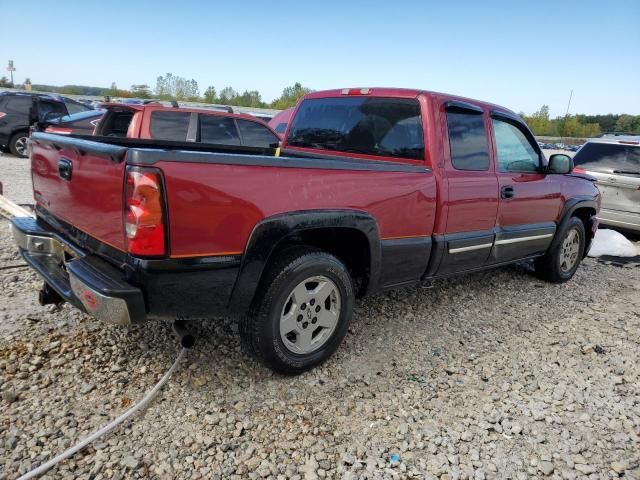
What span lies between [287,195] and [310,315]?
31.2 inches

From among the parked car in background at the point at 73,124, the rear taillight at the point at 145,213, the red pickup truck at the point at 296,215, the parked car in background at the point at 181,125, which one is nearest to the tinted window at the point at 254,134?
the parked car in background at the point at 181,125

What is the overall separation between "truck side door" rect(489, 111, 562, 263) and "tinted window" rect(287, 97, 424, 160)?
0.94m

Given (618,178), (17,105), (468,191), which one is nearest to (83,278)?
(468,191)

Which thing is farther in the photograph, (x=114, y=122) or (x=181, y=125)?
(x=114, y=122)

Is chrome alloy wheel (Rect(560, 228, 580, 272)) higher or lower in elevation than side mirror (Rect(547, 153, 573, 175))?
lower

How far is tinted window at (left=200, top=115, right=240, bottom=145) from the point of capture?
23.1ft

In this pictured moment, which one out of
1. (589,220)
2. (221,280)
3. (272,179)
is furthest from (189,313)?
(589,220)

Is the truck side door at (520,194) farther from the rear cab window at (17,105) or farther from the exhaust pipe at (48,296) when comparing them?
the rear cab window at (17,105)

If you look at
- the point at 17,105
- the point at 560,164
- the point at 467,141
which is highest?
the point at 17,105

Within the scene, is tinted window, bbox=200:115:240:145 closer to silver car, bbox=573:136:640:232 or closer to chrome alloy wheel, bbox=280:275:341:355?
chrome alloy wheel, bbox=280:275:341:355

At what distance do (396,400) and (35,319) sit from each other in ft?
8.33

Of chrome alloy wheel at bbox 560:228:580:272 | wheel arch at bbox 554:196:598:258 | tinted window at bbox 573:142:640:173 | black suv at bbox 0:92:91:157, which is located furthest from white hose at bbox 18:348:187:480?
black suv at bbox 0:92:91:157

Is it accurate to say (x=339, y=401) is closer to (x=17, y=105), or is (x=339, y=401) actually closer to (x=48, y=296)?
(x=48, y=296)

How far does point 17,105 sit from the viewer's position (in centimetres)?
1175
